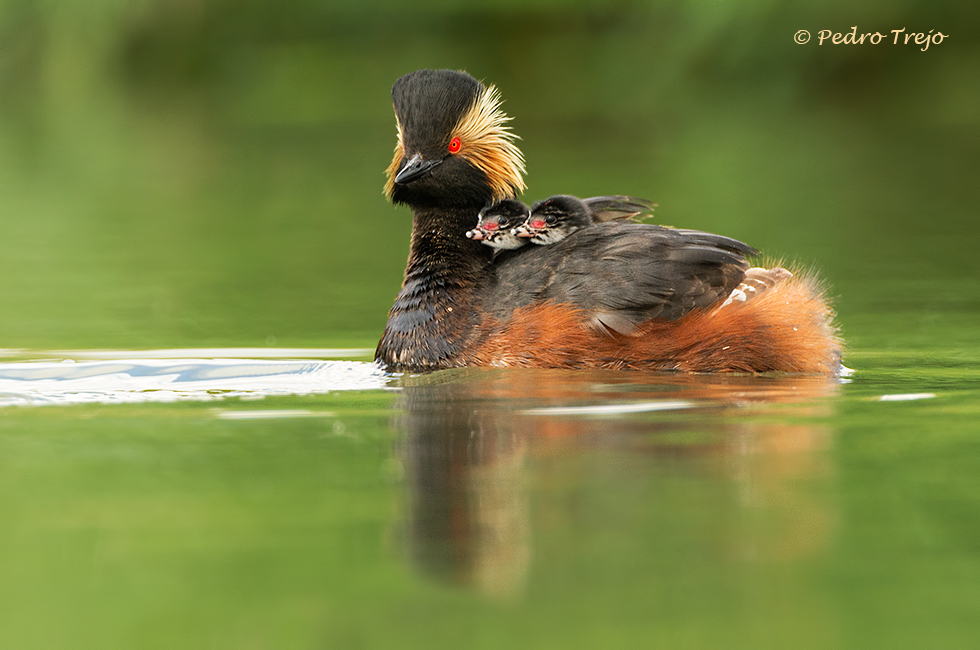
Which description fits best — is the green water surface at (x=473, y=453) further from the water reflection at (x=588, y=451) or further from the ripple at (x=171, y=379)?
the ripple at (x=171, y=379)

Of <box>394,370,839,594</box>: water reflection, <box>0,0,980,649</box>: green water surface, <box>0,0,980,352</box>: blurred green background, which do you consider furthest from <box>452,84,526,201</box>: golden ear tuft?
<box>394,370,839,594</box>: water reflection

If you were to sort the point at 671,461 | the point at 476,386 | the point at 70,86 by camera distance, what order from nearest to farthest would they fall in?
the point at 671,461 → the point at 476,386 → the point at 70,86

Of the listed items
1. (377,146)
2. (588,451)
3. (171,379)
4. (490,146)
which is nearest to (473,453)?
(588,451)

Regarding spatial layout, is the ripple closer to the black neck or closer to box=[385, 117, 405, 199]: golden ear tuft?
the black neck

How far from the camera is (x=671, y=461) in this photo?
16.5 ft

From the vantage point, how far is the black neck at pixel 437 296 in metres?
7.77

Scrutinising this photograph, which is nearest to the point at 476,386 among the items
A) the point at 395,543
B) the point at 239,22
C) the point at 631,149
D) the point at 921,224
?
the point at 395,543

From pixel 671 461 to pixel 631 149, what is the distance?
16.3 meters

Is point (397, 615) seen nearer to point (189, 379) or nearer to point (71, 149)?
point (189, 379)

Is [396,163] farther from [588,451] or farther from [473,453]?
[588,451]

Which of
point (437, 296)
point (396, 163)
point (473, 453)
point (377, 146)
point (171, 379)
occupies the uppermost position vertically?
point (377, 146)

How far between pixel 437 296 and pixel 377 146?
15.1 meters

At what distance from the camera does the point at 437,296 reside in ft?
26.2

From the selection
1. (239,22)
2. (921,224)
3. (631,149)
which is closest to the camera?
(921,224)
